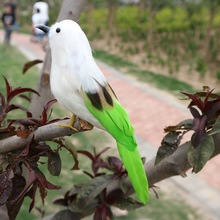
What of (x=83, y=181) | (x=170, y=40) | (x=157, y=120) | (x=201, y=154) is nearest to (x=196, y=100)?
(x=201, y=154)

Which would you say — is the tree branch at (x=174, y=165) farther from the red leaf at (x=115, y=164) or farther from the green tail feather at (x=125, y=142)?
the green tail feather at (x=125, y=142)

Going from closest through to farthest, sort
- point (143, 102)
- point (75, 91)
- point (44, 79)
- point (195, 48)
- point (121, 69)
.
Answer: point (75, 91)
point (44, 79)
point (143, 102)
point (121, 69)
point (195, 48)

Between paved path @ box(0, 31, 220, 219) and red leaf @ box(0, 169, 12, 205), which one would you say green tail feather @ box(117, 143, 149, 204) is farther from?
paved path @ box(0, 31, 220, 219)

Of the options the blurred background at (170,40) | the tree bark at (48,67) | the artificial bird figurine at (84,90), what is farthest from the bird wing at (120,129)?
the blurred background at (170,40)

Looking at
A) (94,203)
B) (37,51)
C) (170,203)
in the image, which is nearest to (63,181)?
(170,203)

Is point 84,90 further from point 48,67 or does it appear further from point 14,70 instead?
point 14,70

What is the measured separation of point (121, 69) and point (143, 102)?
271 cm

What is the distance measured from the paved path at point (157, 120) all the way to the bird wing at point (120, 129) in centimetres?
249

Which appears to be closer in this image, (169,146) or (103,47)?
(169,146)

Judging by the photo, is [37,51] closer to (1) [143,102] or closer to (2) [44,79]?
(1) [143,102]

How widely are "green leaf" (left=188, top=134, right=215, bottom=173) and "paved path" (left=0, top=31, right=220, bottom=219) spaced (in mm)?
2266

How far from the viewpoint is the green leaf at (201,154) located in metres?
1.13

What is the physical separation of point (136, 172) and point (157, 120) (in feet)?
15.2

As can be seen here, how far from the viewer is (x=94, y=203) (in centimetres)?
161
